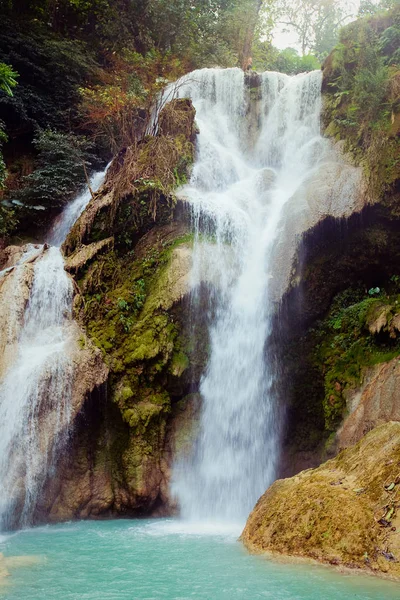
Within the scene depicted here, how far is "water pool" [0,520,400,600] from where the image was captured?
168 inches

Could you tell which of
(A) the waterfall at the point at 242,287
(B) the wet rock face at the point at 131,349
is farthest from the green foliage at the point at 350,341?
(B) the wet rock face at the point at 131,349

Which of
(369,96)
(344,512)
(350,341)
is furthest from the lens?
(369,96)

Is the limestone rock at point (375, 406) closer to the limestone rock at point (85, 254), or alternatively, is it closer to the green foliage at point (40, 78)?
the limestone rock at point (85, 254)

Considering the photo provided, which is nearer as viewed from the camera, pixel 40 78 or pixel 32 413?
pixel 32 413

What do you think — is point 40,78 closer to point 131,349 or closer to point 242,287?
point 242,287

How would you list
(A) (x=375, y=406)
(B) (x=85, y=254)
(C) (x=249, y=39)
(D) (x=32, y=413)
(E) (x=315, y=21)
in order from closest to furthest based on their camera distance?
(A) (x=375, y=406), (D) (x=32, y=413), (B) (x=85, y=254), (C) (x=249, y=39), (E) (x=315, y=21)

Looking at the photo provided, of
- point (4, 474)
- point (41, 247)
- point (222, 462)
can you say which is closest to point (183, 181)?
point (41, 247)

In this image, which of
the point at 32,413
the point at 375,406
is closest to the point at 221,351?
the point at 375,406

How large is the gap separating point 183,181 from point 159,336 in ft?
16.7

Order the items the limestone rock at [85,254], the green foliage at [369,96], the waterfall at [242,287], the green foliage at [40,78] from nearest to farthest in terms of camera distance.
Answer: the waterfall at [242,287], the green foliage at [369,96], the limestone rock at [85,254], the green foliage at [40,78]

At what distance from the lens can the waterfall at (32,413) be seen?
26.8 feet

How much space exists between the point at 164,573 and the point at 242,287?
6.43m

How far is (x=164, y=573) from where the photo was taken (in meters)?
5.14

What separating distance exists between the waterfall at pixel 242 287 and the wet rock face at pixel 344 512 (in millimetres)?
2941
